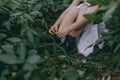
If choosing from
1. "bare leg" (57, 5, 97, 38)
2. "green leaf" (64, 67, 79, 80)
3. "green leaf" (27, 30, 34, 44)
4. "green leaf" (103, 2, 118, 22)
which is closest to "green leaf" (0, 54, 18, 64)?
"green leaf" (27, 30, 34, 44)

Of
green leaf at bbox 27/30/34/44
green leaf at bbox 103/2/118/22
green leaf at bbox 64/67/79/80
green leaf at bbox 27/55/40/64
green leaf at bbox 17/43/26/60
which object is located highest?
green leaf at bbox 103/2/118/22

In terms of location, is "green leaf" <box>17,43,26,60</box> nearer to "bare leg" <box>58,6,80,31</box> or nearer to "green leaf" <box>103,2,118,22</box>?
"green leaf" <box>103,2,118,22</box>

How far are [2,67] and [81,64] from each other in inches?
50.6

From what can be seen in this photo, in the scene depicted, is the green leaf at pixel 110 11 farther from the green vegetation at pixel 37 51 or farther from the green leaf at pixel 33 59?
the green leaf at pixel 33 59

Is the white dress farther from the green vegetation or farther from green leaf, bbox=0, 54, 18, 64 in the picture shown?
green leaf, bbox=0, 54, 18, 64

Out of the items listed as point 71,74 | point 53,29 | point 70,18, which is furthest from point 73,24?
point 71,74

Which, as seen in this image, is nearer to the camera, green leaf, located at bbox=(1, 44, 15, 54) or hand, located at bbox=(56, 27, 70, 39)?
green leaf, located at bbox=(1, 44, 15, 54)

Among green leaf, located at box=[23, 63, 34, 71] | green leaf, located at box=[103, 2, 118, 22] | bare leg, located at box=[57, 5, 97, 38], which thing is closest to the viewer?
green leaf, located at box=[23, 63, 34, 71]

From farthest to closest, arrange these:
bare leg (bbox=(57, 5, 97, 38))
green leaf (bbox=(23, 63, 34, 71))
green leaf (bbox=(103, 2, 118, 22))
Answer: bare leg (bbox=(57, 5, 97, 38)) → green leaf (bbox=(103, 2, 118, 22)) → green leaf (bbox=(23, 63, 34, 71))

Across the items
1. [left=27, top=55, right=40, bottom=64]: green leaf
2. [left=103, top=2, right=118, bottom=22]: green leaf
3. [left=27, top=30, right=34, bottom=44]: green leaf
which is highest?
[left=103, top=2, right=118, bottom=22]: green leaf

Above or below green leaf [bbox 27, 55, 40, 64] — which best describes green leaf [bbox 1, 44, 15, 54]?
above

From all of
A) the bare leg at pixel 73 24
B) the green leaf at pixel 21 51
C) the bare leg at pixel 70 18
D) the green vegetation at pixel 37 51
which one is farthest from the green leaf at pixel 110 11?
the bare leg at pixel 70 18

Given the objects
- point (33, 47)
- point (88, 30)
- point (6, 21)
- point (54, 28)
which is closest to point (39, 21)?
point (54, 28)

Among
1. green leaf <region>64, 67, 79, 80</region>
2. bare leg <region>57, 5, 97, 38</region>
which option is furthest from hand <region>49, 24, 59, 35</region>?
green leaf <region>64, 67, 79, 80</region>
